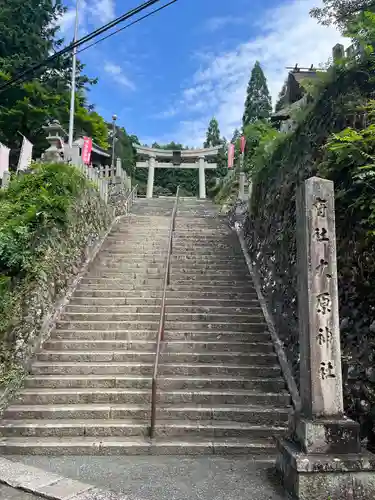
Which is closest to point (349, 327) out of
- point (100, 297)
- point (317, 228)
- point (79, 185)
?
point (317, 228)

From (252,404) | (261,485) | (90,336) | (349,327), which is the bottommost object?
(261,485)

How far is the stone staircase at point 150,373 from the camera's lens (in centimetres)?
450

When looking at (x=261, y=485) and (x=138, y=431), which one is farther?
(x=138, y=431)

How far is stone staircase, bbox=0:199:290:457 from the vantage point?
4.50 m

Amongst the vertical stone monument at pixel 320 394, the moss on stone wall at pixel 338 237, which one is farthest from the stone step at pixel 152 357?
the vertical stone monument at pixel 320 394

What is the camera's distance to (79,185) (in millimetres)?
8664

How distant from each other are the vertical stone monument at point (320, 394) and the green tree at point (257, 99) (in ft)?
101

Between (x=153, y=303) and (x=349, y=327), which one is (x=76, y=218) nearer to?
(x=153, y=303)

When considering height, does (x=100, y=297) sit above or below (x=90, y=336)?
above

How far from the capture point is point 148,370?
5523 mm

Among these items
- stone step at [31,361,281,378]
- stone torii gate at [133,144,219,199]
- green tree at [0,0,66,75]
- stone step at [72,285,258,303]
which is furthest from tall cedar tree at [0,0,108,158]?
stone step at [31,361,281,378]

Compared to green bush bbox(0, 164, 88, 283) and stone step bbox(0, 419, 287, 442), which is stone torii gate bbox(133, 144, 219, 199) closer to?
green bush bbox(0, 164, 88, 283)

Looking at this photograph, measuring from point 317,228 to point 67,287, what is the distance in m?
5.00

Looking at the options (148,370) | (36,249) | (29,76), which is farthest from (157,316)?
(29,76)
